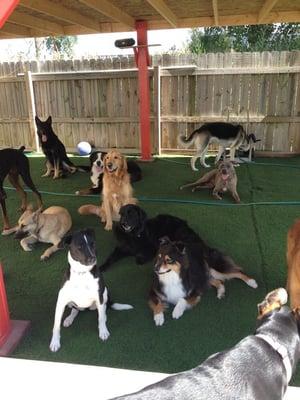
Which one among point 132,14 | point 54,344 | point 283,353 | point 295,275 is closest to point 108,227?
point 54,344

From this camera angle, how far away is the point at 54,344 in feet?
8.98

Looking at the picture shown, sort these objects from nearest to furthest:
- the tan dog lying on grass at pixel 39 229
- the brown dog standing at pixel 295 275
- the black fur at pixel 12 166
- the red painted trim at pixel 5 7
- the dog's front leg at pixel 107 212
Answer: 1. the red painted trim at pixel 5 7
2. the brown dog standing at pixel 295 275
3. the tan dog lying on grass at pixel 39 229
4. the black fur at pixel 12 166
5. the dog's front leg at pixel 107 212

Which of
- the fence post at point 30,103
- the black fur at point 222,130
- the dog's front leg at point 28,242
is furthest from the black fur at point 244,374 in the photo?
the fence post at point 30,103

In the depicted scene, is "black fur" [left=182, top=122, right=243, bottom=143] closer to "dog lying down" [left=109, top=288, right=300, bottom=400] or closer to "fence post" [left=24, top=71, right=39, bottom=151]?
"fence post" [left=24, top=71, right=39, bottom=151]

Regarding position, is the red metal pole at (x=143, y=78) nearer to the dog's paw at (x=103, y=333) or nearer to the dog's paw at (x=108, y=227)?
the dog's paw at (x=108, y=227)

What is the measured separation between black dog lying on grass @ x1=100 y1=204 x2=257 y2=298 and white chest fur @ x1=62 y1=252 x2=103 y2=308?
3.86ft

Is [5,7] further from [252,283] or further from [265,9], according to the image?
[265,9]

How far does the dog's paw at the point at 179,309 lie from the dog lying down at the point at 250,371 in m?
1.45

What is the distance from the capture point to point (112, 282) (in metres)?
3.76

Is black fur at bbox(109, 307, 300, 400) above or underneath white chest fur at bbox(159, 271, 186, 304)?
above

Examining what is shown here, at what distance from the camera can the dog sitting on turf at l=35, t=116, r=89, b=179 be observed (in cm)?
764

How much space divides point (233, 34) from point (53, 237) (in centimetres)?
2521

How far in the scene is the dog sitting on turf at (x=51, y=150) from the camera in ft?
25.1

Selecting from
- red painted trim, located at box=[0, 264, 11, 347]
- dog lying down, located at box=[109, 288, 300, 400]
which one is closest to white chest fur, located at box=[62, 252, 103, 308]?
red painted trim, located at box=[0, 264, 11, 347]
